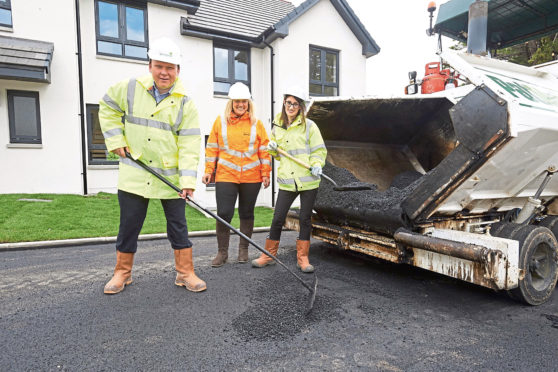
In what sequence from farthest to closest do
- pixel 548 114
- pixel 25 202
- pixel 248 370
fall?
pixel 25 202 → pixel 548 114 → pixel 248 370

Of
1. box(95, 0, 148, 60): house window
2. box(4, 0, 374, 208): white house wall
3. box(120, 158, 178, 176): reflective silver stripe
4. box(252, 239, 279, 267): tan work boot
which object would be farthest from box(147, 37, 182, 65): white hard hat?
box(95, 0, 148, 60): house window

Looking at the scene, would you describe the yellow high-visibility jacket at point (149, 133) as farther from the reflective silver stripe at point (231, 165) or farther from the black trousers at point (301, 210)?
the black trousers at point (301, 210)

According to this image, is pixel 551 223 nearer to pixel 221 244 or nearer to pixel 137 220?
pixel 221 244

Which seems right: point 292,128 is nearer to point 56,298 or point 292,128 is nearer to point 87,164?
point 56,298

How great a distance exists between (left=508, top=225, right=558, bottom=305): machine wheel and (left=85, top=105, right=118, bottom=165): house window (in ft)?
29.6

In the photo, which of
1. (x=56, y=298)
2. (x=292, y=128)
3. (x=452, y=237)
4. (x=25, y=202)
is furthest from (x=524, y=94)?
(x=25, y=202)

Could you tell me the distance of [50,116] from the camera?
836cm

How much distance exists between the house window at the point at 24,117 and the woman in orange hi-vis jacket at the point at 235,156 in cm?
723

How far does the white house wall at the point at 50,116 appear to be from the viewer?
26.5 feet

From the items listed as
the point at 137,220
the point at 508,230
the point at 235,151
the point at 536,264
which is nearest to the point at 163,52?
the point at 235,151

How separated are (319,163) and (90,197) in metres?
6.87

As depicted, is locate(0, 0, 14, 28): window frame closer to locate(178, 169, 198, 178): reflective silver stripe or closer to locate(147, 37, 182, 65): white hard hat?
locate(147, 37, 182, 65): white hard hat

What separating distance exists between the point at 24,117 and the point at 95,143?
5.30 feet

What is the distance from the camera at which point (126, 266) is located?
2846mm
